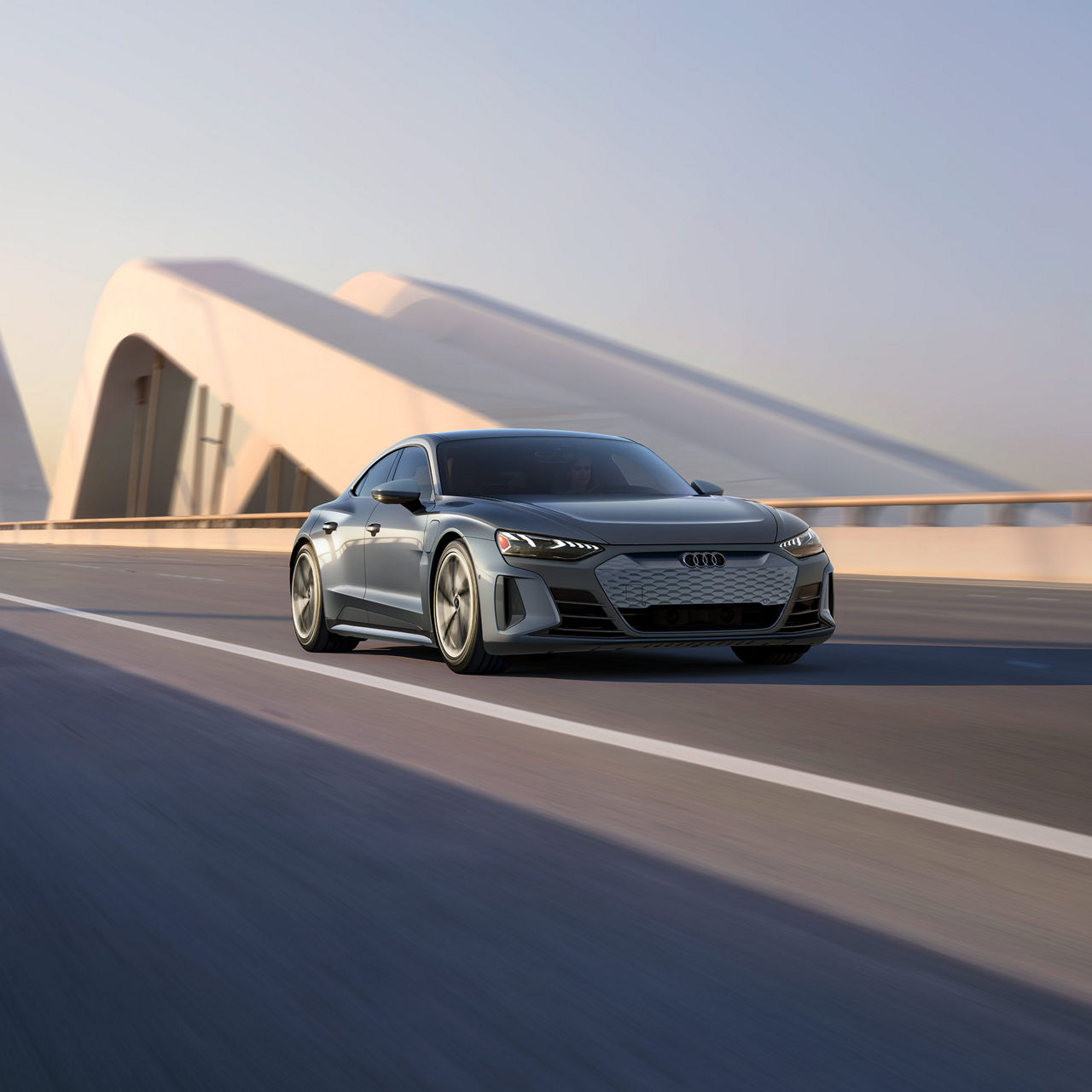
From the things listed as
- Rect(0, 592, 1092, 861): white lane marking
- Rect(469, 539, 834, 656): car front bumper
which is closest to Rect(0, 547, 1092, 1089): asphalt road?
Rect(0, 592, 1092, 861): white lane marking

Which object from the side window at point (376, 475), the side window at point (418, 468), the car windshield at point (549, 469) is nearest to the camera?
the car windshield at point (549, 469)

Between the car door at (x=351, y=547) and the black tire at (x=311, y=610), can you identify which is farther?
the black tire at (x=311, y=610)

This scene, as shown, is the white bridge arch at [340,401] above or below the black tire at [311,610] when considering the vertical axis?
above

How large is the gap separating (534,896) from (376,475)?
676 centimetres

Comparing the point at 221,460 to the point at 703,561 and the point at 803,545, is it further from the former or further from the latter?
the point at 703,561

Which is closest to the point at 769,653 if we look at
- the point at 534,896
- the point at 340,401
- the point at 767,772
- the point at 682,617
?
the point at 682,617

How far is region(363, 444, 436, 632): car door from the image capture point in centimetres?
876

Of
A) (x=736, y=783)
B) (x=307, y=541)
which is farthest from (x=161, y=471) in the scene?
(x=736, y=783)

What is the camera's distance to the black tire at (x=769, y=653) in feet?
28.3

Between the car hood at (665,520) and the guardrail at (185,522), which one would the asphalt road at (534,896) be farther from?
the guardrail at (185,522)

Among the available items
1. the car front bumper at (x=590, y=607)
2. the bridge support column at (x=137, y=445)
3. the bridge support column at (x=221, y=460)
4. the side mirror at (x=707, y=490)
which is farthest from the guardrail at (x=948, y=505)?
the bridge support column at (x=137, y=445)

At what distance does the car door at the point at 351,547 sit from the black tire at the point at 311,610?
152mm

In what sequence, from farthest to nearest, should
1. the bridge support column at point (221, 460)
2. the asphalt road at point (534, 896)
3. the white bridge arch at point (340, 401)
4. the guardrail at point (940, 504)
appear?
the bridge support column at point (221, 460) → the white bridge arch at point (340, 401) → the guardrail at point (940, 504) → the asphalt road at point (534, 896)

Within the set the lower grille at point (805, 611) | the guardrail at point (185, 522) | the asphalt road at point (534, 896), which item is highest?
the guardrail at point (185, 522)
